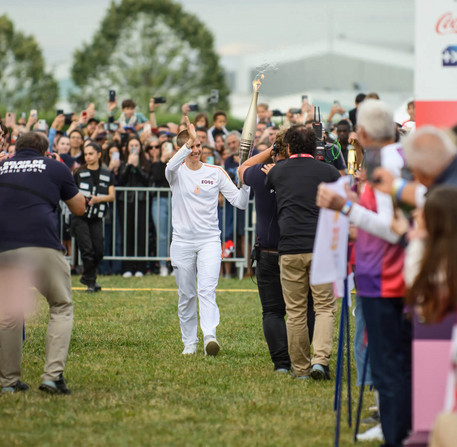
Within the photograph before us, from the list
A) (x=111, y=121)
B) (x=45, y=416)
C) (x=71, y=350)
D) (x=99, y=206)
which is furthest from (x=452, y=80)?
(x=111, y=121)

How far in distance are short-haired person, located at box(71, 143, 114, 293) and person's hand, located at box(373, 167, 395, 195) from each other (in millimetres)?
8788

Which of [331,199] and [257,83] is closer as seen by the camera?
[331,199]

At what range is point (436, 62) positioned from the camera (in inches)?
254

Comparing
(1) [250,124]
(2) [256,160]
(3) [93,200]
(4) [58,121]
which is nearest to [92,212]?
(3) [93,200]

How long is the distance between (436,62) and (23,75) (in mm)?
59445

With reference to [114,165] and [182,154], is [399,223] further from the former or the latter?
[114,165]

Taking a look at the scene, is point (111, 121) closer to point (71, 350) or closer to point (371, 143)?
point (71, 350)

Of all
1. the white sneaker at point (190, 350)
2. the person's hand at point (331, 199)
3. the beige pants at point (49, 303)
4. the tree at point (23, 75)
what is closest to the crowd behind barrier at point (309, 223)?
the person's hand at point (331, 199)

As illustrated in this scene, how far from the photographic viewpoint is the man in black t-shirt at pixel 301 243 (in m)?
7.91

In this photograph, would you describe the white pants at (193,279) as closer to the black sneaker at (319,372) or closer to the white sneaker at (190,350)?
the white sneaker at (190,350)

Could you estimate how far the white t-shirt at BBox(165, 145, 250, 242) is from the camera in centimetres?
924

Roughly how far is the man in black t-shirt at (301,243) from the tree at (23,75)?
52.8 meters

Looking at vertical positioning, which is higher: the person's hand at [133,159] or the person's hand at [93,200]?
the person's hand at [133,159]

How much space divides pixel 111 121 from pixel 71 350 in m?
8.35
